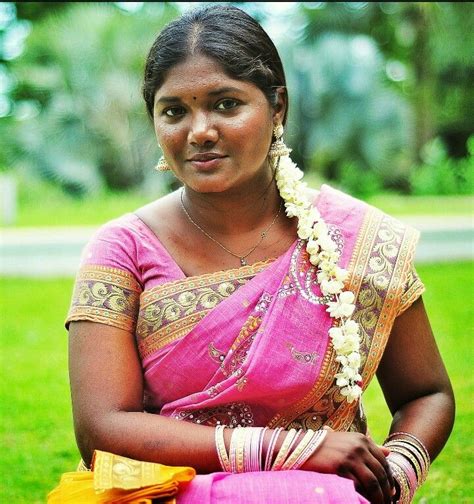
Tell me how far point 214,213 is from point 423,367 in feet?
2.69

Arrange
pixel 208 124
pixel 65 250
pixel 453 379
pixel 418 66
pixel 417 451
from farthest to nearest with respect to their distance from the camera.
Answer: pixel 418 66, pixel 65 250, pixel 453 379, pixel 417 451, pixel 208 124

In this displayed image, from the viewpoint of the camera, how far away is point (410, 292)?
293 cm

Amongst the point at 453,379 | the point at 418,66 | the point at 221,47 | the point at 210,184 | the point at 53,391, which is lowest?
the point at 53,391

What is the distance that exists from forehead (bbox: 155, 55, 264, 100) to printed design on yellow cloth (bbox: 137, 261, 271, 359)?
1.82ft

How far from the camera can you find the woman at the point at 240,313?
259cm

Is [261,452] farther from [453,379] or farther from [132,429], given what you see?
[453,379]

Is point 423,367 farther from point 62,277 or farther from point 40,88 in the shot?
point 40,88

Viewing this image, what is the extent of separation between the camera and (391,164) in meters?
17.2

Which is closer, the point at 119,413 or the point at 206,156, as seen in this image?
the point at 119,413

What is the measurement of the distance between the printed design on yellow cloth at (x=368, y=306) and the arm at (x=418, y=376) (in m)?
0.08

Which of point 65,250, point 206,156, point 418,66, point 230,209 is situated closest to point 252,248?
point 230,209

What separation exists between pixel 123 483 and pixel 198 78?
116 cm

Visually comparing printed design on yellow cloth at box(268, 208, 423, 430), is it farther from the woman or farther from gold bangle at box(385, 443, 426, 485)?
gold bangle at box(385, 443, 426, 485)

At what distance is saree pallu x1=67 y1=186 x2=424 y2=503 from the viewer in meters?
2.70
